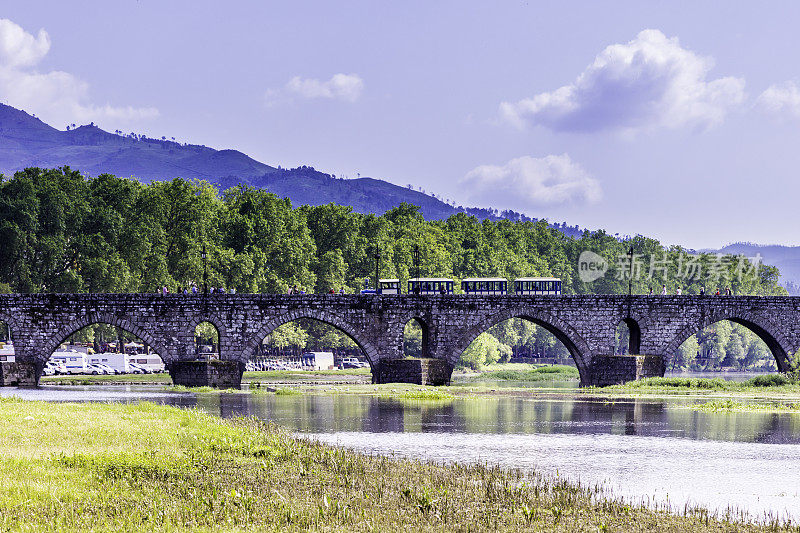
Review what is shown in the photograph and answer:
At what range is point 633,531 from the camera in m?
19.7

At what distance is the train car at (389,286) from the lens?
267ft

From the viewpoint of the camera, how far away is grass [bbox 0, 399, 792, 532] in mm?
19453

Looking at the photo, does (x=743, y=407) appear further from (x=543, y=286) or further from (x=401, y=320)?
(x=543, y=286)

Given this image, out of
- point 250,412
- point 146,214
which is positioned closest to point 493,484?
point 250,412

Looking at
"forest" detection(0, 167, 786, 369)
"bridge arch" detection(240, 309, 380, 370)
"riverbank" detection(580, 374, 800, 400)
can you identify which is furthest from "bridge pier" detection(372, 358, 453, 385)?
"forest" detection(0, 167, 786, 369)

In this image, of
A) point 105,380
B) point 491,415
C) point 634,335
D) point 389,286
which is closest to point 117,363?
point 105,380

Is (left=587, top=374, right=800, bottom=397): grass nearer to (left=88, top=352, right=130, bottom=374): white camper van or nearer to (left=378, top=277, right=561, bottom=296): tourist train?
(left=378, top=277, right=561, bottom=296): tourist train

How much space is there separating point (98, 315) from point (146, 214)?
25773 millimetres

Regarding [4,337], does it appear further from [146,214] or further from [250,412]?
[250,412]

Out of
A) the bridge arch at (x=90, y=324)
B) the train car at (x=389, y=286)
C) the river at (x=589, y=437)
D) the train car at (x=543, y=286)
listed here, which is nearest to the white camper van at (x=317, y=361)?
the train car at (x=389, y=286)

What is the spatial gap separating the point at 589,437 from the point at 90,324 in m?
43.9

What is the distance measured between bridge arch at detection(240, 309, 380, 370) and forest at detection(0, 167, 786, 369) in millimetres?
9802

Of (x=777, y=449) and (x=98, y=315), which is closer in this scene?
(x=777, y=449)

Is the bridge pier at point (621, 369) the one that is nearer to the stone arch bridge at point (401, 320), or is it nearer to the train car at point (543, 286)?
the stone arch bridge at point (401, 320)
